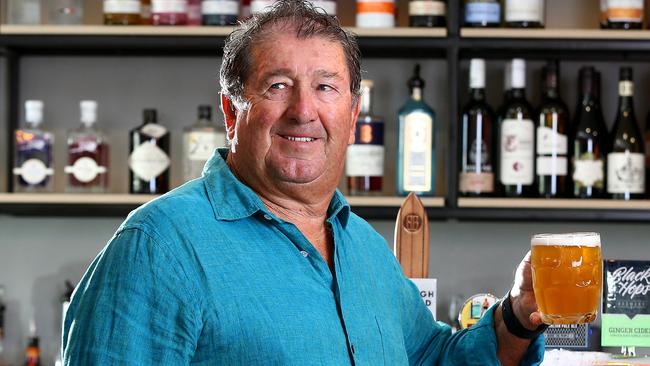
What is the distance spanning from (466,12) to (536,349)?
1.15 m

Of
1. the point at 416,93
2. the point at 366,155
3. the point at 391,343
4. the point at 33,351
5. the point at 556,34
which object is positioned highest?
the point at 556,34

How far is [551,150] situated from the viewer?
93.2 inches

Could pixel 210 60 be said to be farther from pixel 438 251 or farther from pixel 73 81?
pixel 438 251

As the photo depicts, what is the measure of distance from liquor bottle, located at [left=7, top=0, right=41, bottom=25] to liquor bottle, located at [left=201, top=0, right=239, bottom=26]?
40cm

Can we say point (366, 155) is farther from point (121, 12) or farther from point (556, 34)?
point (121, 12)

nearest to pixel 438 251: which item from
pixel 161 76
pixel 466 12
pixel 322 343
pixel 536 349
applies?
pixel 466 12

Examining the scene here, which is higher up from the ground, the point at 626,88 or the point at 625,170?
the point at 626,88

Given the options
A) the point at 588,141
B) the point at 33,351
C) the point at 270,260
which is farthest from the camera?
the point at 33,351

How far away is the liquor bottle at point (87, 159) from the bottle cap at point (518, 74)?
942mm

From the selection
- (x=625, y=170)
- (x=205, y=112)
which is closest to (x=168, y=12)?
(x=205, y=112)

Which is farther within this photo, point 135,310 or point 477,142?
point 477,142

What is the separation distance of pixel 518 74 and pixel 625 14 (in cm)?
27

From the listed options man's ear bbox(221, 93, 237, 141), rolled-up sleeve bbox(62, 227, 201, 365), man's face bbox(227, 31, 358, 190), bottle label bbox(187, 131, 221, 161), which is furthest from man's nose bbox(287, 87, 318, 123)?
bottle label bbox(187, 131, 221, 161)

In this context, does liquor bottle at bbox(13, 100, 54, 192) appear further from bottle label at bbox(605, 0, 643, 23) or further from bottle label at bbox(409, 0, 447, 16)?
bottle label at bbox(605, 0, 643, 23)
